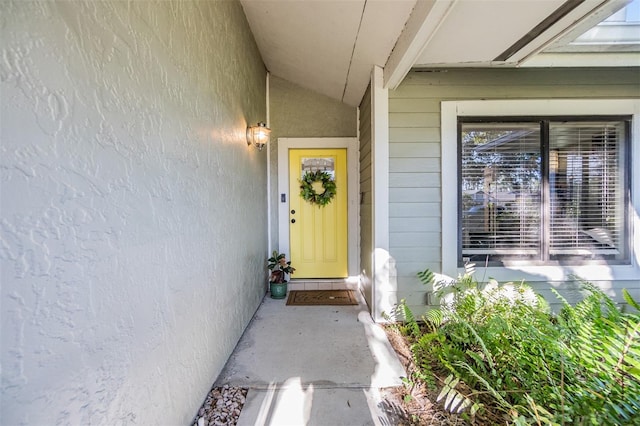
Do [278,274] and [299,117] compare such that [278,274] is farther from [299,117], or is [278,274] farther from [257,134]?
[299,117]

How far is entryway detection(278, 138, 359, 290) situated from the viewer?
Answer: 3.62 meters

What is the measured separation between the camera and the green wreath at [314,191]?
3610 mm

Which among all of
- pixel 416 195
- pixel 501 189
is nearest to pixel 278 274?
pixel 416 195

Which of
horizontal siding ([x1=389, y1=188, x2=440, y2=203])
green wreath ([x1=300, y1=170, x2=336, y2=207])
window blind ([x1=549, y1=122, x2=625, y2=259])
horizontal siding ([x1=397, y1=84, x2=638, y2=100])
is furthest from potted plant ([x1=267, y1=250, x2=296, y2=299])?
window blind ([x1=549, y1=122, x2=625, y2=259])

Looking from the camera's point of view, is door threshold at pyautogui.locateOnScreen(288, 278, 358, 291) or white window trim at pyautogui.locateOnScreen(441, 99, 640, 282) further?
door threshold at pyautogui.locateOnScreen(288, 278, 358, 291)

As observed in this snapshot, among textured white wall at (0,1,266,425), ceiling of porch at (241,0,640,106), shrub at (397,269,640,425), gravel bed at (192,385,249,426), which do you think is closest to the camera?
textured white wall at (0,1,266,425)

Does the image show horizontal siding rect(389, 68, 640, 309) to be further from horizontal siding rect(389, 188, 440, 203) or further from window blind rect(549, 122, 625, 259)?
window blind rect(549, 122, 625, 259)

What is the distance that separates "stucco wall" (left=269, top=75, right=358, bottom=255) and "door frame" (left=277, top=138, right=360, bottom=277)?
0.06 metres

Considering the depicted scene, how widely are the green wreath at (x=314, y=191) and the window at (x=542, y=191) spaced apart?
1582 millimetres

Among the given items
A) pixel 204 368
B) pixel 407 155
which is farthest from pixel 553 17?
pixel 204 368

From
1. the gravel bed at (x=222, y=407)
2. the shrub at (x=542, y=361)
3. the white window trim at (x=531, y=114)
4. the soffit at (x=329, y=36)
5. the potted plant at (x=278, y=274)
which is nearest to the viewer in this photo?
the shrub at (x=542, y=361)

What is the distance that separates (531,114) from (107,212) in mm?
3286

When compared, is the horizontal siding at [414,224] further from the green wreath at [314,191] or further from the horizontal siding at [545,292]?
the green wreath at [314,191]

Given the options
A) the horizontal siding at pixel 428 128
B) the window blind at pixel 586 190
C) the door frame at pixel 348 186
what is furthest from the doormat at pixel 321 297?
the window blind at pixel 586 190
